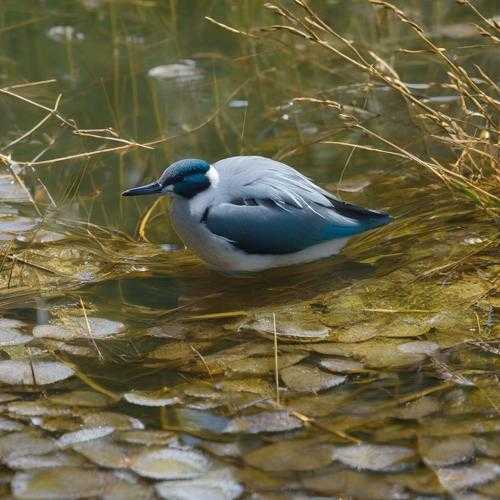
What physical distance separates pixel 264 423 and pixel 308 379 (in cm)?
36

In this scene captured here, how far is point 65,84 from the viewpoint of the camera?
764 centimetres

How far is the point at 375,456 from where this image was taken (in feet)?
12.3

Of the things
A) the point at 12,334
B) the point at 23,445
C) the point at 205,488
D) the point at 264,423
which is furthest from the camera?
the point at 12,334

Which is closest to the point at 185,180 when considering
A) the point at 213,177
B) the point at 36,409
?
the point at 213,177

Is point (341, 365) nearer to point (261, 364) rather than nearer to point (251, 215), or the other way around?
point (261, 364)

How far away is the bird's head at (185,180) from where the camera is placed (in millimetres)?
5359

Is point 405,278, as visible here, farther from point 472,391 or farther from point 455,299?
point 472,391

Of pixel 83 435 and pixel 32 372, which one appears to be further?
pixel 32 372

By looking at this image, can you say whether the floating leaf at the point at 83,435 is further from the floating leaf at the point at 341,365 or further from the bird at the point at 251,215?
the bird at the point at 251,215

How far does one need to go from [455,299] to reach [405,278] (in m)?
0.33

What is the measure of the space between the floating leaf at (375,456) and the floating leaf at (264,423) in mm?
247

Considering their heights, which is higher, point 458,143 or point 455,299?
point 458,143

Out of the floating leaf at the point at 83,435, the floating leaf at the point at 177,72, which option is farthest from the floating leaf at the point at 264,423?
the floating leaf at the point at 177,72

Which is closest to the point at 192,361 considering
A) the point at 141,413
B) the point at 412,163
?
the point at 141,413
